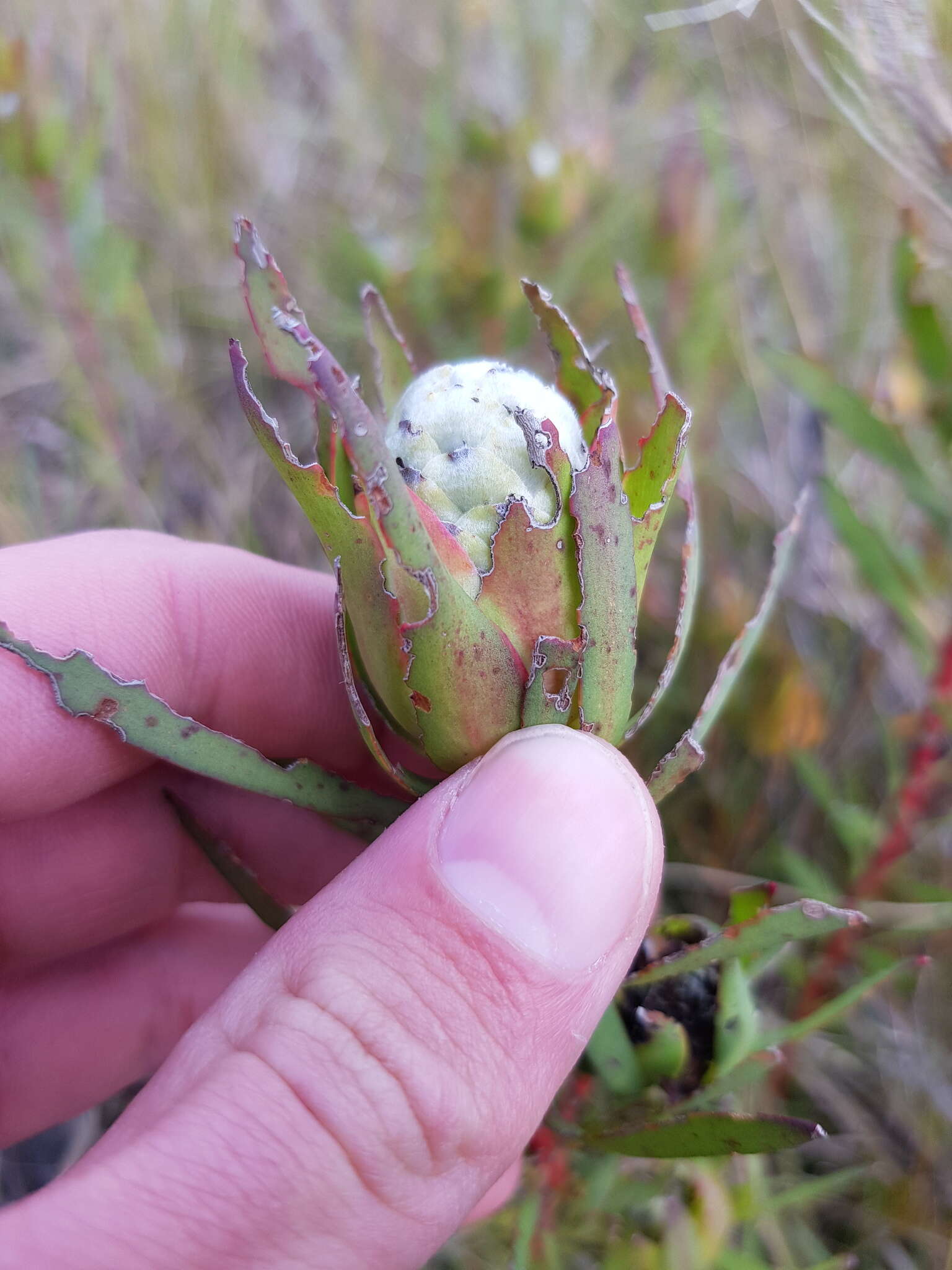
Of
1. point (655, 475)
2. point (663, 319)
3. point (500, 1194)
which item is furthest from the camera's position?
point (663, 319)

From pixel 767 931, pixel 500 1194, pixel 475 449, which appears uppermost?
pixel 475 449

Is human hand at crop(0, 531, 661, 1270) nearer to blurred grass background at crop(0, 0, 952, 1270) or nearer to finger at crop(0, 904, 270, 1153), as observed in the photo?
blurred grass background at crop(0, 0, 952, 1270)

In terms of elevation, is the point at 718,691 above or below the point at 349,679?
below

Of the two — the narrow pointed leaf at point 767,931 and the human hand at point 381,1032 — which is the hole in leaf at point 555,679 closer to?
the human hand at point 381,1032

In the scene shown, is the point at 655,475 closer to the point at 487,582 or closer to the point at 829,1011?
the point at 487,582

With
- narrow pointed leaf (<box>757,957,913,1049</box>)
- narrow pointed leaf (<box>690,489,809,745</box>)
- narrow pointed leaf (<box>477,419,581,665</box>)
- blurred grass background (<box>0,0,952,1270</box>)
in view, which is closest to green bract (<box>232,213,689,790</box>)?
narrow pointed leaf (<box>477,419,581,665</box>)

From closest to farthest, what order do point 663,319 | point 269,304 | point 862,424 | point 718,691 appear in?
point 269,304 < point 718,691 < point 862,424 < point 663,319

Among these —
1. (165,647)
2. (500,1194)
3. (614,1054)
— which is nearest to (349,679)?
(614,1054)

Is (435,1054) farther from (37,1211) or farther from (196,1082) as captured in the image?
(37,1211)
